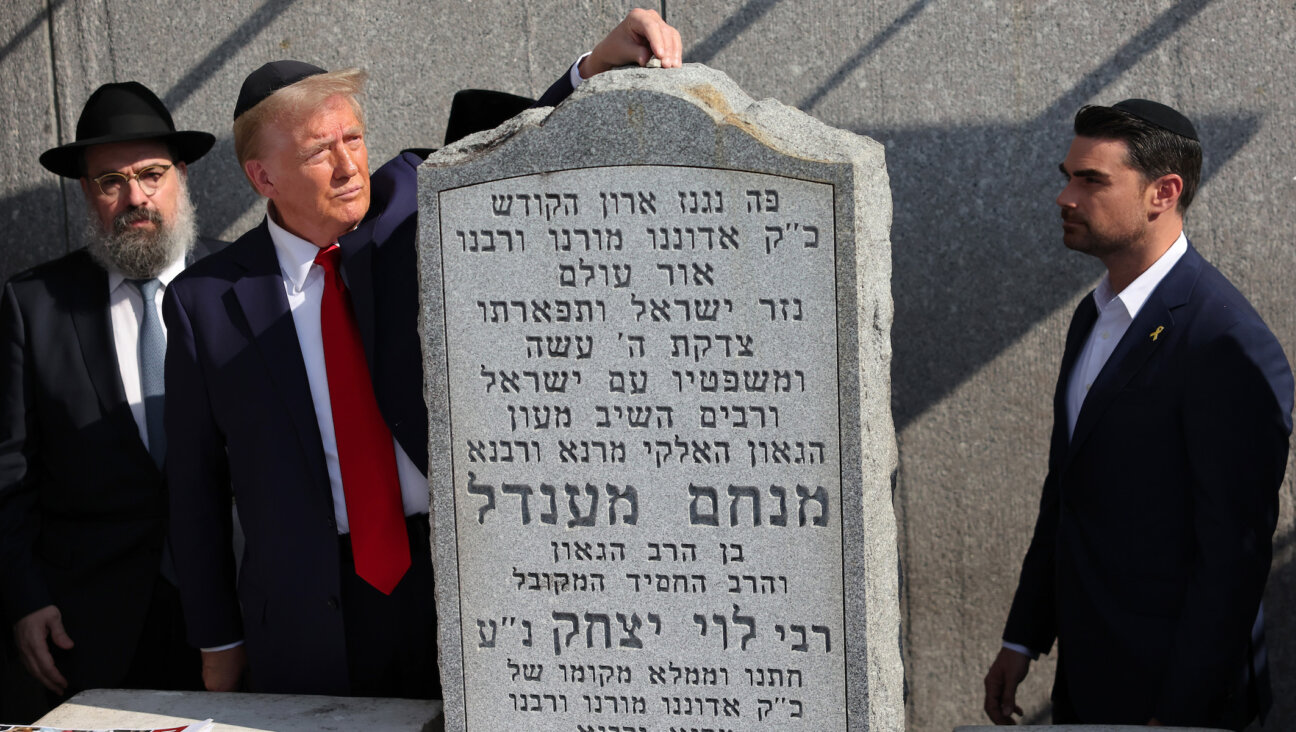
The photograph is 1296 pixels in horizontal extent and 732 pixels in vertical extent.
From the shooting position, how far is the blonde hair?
2.87 meters

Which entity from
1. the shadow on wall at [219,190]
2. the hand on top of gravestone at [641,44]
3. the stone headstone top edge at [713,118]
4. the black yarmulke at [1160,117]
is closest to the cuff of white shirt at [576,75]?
the hand on top of gravestone at [641,44]

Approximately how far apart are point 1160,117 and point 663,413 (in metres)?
1.51

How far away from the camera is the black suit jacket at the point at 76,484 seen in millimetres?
3438

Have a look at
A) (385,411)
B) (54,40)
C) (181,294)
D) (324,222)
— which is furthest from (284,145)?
(54,40)

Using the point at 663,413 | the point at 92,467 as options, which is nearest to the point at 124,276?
the point at 92,467

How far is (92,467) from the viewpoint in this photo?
136 inches

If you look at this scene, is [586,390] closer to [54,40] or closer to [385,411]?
[385,411]

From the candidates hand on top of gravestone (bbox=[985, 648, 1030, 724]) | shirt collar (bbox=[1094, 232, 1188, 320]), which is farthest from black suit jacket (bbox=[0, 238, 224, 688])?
shirt collar (bbox=[1094, 232, 1188, 320])

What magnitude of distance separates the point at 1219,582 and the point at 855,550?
868mm

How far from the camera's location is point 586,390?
252 centimetres

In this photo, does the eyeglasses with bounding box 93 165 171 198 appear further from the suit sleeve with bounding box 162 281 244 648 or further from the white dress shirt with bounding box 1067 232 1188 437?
the white dress shirt with bounding box 1067 232 1188 437

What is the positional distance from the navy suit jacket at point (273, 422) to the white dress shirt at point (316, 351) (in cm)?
4

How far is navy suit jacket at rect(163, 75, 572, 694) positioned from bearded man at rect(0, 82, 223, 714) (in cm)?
59

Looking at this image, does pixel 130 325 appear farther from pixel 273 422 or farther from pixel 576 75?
pixel 576 75
